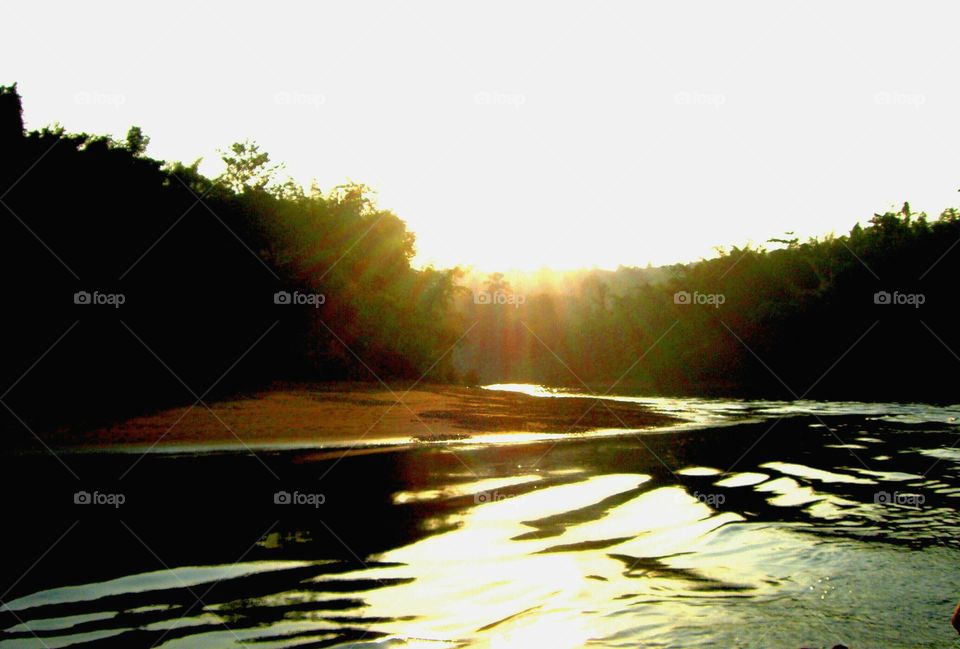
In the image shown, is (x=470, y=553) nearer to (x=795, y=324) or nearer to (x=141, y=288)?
(x=141, y=288)

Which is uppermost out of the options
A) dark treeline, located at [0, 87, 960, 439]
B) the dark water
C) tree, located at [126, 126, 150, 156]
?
tree, located at [126, 126, 150, 156]

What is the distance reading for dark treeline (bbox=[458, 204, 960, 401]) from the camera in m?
50.1

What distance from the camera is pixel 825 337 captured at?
56.3 meters

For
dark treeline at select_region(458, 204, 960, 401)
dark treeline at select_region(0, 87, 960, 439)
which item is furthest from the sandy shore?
dark treeline at select_region(458, 204, 960, 401)

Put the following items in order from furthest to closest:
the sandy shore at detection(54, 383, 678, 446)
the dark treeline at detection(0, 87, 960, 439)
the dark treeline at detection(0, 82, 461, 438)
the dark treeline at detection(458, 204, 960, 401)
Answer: the dark treeline at detection(458, 204, 960, 401) → the dark treeline at detection(0, 87, 960, 439) → the dark treeline at detection(0, 82, 461, 438) → the sandy shore at detection(54, 383, 678, 446)

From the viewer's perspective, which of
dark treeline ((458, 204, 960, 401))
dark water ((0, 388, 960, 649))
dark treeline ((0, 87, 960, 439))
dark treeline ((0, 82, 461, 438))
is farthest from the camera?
dark treeline ((458, 204, 960, 401))

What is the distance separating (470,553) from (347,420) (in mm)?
11469

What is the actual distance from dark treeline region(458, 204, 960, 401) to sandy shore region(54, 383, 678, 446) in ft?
31.7

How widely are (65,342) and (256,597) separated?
582 inches

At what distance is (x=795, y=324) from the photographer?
193 ft

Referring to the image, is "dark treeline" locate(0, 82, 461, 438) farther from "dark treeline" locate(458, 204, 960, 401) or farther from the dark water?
"dark treeline" locate(458, 204, 960, 401)

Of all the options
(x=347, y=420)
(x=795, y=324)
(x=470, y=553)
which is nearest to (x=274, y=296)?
(x=347, y=420)

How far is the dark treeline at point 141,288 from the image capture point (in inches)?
727

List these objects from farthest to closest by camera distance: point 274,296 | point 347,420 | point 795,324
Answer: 1. point 795,324
2. point 274,296
3. point 347,420
